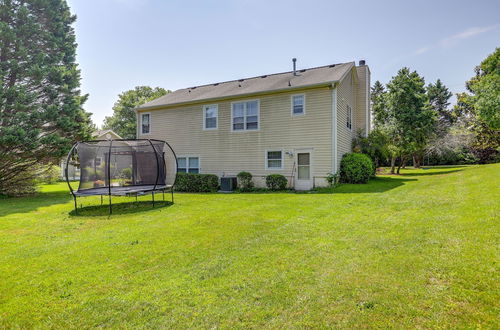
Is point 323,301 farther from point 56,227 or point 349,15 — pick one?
point 349,15

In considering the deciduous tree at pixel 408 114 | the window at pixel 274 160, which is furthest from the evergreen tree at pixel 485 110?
the window at pixel 274 160

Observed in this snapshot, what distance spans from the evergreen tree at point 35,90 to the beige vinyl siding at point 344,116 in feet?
45.9

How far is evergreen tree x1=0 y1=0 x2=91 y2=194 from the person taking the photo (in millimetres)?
12695

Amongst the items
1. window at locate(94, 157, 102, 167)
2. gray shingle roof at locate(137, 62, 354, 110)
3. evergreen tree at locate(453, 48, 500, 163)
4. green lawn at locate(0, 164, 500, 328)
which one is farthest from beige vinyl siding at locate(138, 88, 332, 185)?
evergreen tree at locate(453, 48, 500, 163)

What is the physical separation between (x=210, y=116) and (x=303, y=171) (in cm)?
643

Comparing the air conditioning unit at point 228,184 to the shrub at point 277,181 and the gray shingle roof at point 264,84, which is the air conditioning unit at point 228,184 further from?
the gray shingle roof at point 264,84

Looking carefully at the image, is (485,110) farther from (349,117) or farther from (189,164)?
(189,164)

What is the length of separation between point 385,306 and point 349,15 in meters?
12.2

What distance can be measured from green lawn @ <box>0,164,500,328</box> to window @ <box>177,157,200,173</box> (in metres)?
9.53

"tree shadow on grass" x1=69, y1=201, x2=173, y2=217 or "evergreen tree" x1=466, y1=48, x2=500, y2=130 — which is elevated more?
"evergreen tree" x1=466, y1=48, x2=500, y2=130

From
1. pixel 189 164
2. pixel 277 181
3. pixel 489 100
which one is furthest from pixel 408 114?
pixel 189 164

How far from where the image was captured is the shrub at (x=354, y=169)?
13.0 metres

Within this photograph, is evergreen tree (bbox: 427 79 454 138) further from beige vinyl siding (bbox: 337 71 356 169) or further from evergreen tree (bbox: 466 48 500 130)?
beige vinyl siding (bbox: 337 71 356 169)

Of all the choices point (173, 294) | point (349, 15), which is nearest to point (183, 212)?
point (173, 294)
